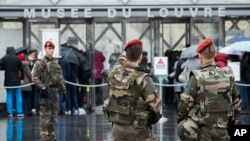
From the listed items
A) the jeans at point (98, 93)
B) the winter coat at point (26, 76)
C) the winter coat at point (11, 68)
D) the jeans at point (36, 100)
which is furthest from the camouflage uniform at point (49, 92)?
the jeans at point (98, 93)

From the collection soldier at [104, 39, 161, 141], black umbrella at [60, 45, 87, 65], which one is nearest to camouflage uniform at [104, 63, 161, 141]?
soldier at [104, 39, 161, 141]

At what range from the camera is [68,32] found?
2194 centimetres

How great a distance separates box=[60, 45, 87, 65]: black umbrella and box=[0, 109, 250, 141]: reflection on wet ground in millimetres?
1659

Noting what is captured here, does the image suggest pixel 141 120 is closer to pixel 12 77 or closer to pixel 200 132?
pixel 200 132

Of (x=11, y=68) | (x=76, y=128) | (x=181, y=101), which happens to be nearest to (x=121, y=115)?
(x=181, y=101)

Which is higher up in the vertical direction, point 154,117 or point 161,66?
point 161,66

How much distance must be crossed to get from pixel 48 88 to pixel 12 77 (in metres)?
7.05

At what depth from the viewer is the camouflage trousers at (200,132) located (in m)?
7.58

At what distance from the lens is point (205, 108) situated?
24.9 feet

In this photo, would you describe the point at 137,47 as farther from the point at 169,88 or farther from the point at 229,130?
the point at 169,88

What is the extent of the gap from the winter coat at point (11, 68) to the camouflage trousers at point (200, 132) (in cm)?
1250

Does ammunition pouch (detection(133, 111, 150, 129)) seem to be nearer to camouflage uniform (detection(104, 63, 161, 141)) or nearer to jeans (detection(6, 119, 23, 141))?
camouflage uniform (detection(104, 63, 161, 141))

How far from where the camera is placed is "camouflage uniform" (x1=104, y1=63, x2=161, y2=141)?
24.5 ft

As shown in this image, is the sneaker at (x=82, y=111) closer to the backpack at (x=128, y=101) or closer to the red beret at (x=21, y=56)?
the red beret at (x=21, y=56)
